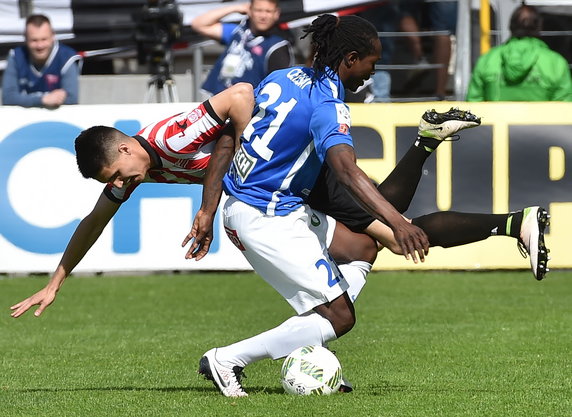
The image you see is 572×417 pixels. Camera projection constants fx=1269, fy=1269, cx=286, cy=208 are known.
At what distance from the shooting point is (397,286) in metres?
12.6

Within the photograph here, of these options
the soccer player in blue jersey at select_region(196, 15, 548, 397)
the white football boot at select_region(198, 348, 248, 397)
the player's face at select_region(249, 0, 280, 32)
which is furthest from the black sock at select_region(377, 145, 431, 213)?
the player's face at select_region(249, 0, 280, 32)

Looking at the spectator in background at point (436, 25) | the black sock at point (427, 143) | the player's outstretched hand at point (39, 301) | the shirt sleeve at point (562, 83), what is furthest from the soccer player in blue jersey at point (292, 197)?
the spectator in background at point (436, 25)

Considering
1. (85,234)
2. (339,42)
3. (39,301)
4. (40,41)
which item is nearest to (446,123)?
(339,42)

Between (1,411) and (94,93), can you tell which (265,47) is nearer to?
(94,93)

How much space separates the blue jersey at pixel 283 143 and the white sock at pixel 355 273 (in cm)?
66

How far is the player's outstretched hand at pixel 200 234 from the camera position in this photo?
275 inches

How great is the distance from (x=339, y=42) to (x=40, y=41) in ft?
24.5

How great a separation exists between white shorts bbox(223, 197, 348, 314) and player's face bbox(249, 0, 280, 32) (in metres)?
6.71

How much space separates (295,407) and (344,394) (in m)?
0.53

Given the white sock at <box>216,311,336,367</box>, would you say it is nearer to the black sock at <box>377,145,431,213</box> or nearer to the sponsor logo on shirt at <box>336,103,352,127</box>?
the black sock at <box>377,145,431,213</box>

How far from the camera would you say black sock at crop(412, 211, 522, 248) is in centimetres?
696

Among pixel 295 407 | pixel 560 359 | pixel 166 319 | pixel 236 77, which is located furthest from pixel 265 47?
pixel 295 407

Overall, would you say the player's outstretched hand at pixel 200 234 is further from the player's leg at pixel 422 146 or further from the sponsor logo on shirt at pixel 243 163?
the player's leg at pixel 422 146

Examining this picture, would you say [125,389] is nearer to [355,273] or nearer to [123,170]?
[123,170]
